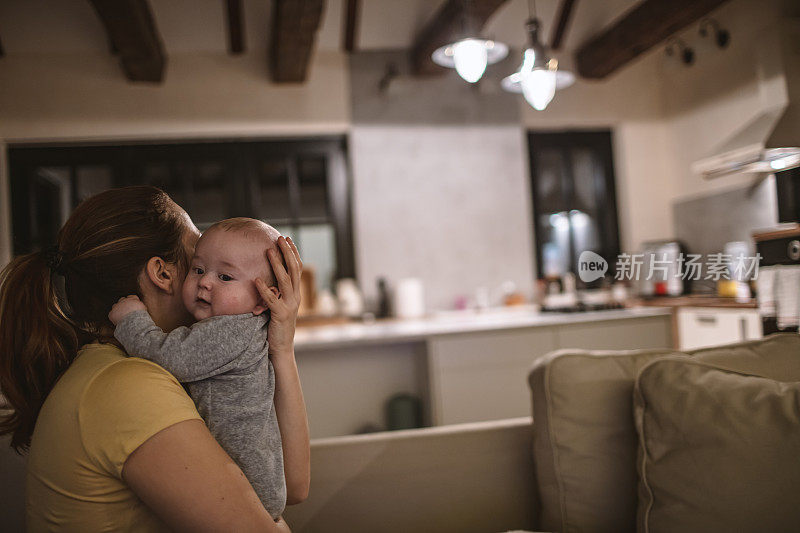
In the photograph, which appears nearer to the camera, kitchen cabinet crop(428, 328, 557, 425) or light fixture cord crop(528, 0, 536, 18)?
kitchen cabinet crop(428, 328, 557, 425)

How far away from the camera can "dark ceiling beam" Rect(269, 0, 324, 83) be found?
11.0 feet

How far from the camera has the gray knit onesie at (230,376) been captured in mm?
979

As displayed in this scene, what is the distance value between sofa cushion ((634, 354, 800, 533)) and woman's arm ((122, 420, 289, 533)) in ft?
2.57

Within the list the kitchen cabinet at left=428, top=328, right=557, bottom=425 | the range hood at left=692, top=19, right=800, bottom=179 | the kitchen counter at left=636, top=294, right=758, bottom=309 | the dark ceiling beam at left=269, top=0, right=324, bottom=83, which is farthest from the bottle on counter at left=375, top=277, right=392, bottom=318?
the range hood at left=692, top=19, right=800, bottom=179

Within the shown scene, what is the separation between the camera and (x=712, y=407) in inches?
44.9

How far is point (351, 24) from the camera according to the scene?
4395 millimetres

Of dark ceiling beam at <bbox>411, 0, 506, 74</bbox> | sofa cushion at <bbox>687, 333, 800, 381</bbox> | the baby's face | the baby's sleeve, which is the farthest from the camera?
dark ceiling beam at <bbox>411, 0, 506, 74</bbox>

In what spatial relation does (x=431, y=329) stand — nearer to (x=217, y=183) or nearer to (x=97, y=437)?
(x=217, y=183)

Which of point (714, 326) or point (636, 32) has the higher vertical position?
point (636, 32)

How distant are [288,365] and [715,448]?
79 centimetres

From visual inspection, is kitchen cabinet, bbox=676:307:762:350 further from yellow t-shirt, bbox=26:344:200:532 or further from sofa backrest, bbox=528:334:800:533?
yellow t-shirt, bbox=26:344:200:532

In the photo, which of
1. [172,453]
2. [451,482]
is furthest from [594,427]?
[172,453]

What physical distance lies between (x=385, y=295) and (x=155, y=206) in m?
3.41

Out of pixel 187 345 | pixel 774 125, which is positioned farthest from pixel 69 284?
pixel 774 125
